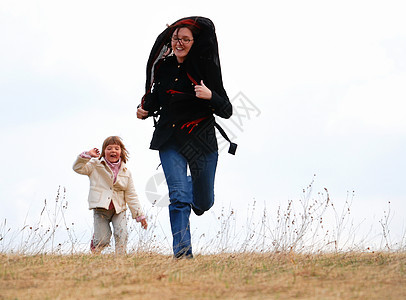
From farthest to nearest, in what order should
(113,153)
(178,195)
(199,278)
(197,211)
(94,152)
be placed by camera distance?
(113,153) < (94,152) < (197,211) < (178,195) < (199,278)

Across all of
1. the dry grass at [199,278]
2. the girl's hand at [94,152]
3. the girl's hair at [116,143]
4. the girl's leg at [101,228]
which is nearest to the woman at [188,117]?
the dry grass at [199,278]

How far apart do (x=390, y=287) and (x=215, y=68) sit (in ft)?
8.92

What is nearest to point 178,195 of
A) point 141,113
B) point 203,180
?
point 203,180

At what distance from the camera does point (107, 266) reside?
5.09 meters

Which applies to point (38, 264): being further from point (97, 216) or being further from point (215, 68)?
point (215, 68)

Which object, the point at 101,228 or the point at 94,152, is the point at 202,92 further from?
the point at 101,228

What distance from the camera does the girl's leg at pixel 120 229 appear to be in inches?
286

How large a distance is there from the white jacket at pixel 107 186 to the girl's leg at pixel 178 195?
1.88 metres

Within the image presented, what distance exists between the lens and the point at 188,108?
18.2 ft

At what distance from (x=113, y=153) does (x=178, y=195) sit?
2188 millimetres

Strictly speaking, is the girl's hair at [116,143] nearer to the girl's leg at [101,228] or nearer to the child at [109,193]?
the child at [109,193]

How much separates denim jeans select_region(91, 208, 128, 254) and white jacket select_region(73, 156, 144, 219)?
15cm

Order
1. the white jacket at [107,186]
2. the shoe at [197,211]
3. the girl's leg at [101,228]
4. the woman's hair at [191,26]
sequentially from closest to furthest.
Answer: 1. the woman's hair at [191,26]
2. the shoe at [197,211]
3. the white jacket at [107,186]
4. the girl's leg at [101,228]

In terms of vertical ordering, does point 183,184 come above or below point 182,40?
below
